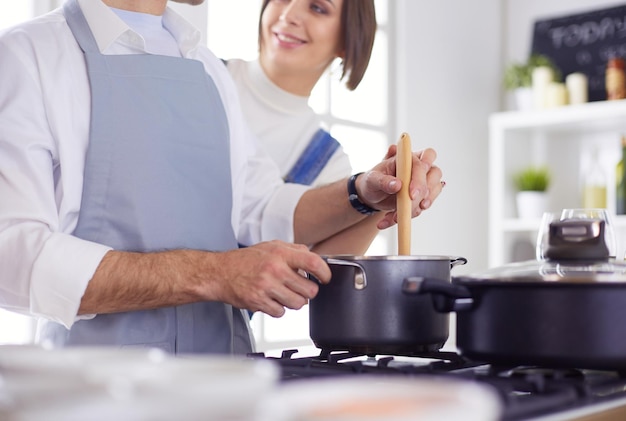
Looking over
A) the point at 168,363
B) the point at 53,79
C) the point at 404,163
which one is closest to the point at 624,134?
the point at 404,163

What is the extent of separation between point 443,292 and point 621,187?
2.87 meters

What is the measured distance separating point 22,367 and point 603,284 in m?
0.57

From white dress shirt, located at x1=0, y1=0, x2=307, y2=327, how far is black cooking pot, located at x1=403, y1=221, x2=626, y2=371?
1.52 ft

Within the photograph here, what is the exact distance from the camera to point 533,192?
3.77 meters

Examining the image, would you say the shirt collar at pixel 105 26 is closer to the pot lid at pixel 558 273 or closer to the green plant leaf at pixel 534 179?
the pot lid at pixel 558 273

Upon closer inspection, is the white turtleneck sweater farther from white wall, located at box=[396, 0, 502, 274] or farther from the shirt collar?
white wall, located at box=[396, 0, 502, 274]

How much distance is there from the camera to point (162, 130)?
53.5 inches

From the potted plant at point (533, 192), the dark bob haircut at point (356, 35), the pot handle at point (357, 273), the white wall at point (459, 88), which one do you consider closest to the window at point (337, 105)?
the white wall at point (459, 88)

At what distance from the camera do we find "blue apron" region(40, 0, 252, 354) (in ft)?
4.18

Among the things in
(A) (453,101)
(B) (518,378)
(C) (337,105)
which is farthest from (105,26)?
(A) (453,101)

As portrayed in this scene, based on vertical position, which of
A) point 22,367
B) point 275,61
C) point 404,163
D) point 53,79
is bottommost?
point 22,367

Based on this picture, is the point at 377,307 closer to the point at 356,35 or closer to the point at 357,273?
the point at 357,273

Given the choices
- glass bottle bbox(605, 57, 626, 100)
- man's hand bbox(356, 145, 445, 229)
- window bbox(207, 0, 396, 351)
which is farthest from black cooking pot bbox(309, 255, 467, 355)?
glass bottle bbox(605, 57, 626, 100)

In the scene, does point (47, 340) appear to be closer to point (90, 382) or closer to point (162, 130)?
point (162, 130)
